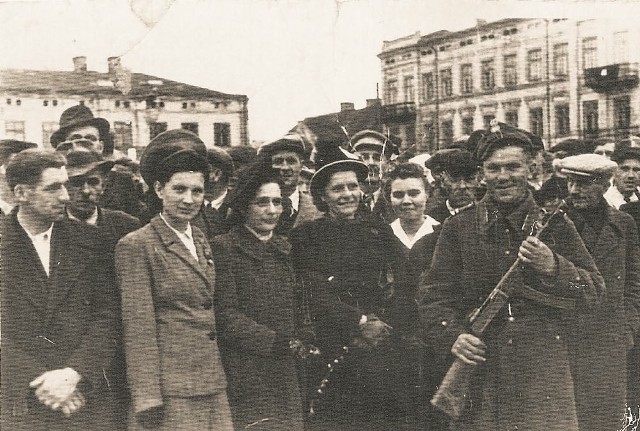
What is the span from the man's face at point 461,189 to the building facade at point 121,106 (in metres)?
1.24

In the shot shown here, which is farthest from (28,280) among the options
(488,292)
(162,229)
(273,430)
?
(488,292)

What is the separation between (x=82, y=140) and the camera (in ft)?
14.1

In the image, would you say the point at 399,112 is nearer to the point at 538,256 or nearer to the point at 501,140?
the point at 501,140

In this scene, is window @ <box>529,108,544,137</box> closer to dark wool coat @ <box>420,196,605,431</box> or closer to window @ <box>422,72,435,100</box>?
window @ <box>422,72,435,100</box>

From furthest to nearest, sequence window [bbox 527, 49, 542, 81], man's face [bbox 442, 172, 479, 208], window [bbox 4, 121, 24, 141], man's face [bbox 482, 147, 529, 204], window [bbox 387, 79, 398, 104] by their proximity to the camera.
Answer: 1. window [bbox 527, 49, 542, 81]
2. window [bbox 387, 79, 398, 104]
3. man's face [bbox 442, 172, 479, 208]
4. man's face [bbox 482, 147, 529, 204]
5. window [bbox 4, 121, 24, 141]

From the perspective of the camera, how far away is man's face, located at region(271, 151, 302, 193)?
450 cm

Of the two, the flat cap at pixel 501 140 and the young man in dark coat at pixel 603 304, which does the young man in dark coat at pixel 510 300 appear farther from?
the young man in dark coat at pixel 603 304

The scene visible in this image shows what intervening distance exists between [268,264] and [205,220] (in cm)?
41

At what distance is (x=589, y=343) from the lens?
4820 mm

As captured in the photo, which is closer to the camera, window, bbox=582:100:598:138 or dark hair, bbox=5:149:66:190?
dark hair, bbox=5:149:66:190

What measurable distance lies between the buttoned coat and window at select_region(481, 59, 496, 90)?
7.70 ft

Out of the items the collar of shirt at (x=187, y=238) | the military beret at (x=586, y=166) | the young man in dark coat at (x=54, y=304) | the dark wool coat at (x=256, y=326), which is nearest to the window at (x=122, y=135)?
the young man in dark coat at (x=54, y=304)

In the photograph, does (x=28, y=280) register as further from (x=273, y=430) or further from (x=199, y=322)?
(x=273, y=430)

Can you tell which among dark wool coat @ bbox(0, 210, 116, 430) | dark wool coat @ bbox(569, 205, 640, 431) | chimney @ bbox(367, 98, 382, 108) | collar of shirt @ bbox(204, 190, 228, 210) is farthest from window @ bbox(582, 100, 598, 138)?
dark wool coat @ bbox(0, 210, 116, 430)
